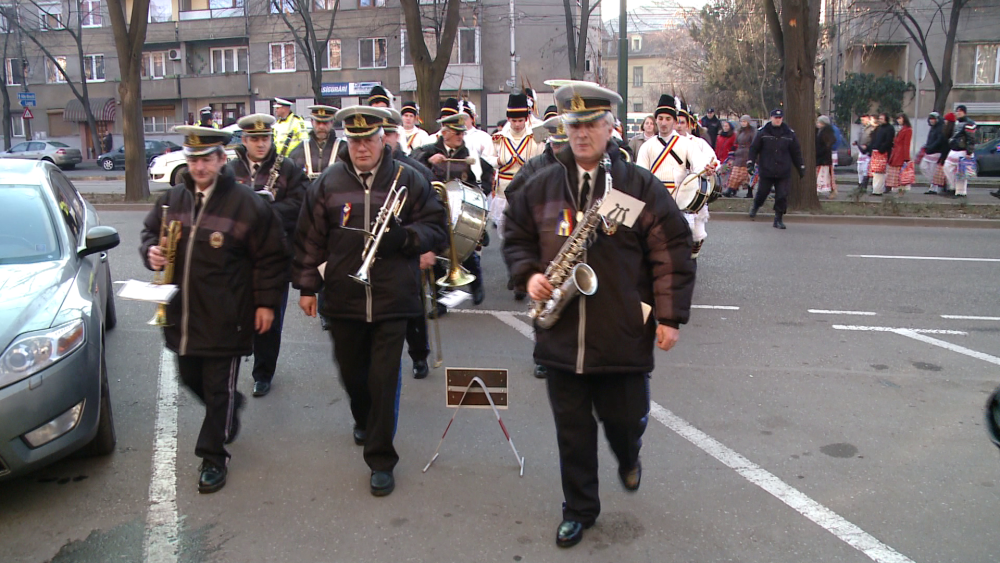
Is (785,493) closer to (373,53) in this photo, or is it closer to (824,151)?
(824,151)

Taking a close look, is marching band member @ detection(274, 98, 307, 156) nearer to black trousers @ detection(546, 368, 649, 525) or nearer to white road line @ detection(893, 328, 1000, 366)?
black trousers @ detection(546, 368, 649, 525)

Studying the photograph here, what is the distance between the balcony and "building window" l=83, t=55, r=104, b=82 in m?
5.85

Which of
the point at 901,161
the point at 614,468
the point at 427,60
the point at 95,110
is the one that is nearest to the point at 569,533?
the point at 614,468

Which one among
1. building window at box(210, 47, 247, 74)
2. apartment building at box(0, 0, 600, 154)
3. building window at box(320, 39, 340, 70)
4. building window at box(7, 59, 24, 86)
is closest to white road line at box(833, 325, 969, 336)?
apartment building at box(0, 0, 600, 154)

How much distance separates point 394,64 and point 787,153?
116ft

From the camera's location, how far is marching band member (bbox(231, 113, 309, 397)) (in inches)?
232

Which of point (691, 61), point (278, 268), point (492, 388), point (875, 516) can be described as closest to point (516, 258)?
point (492, 388)

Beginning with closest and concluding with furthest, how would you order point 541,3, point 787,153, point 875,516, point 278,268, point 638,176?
point 638,176, point 875,516, point 278,268, point 787,153, point 541,3

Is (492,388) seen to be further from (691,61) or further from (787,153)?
(691,61)

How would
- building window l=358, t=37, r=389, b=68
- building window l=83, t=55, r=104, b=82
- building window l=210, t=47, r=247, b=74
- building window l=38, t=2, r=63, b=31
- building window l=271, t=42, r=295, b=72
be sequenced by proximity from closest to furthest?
1. building window l=38, t=2, r=63, b=31
2. building window l=358, t=37, r=389, b=68
3. building window l=271, t=42, r=295, b=72
4. building window l=210, t=47, r=247, b=74
5. building window l=83, t=55, r=104, b=82

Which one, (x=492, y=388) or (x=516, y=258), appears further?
(x=492, y=388)

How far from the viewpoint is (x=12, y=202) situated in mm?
5516

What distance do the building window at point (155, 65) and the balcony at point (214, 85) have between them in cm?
227

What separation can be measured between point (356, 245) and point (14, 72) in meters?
56.7
